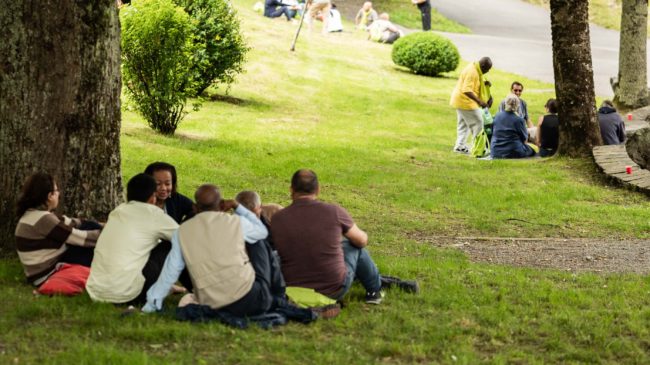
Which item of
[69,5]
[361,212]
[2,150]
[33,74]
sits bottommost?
[361,212]

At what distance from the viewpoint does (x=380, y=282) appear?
8.16 metres

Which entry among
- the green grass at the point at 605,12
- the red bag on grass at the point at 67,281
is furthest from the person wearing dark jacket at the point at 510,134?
the green grass at the point at 605,12

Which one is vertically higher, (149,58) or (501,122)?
(149,58)

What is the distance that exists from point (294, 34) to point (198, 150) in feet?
50.7

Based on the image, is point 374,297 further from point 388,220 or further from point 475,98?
point 475,98

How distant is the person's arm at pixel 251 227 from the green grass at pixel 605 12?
33.7 metres

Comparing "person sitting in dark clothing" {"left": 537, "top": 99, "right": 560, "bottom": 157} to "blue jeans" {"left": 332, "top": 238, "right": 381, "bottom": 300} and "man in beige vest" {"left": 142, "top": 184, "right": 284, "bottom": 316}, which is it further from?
"man in beige vest" {"left": 142, "top": 184, "right": 284, "bottom": 316}

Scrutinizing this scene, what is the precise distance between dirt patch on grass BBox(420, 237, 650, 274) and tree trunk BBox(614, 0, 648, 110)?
11.5 metres

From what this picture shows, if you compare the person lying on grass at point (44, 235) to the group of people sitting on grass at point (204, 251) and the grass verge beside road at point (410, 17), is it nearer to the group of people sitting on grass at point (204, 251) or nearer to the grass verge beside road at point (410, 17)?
the group of people sitting on grass at point (204, 251)

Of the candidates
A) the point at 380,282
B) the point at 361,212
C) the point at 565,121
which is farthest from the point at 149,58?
the point at 380,282

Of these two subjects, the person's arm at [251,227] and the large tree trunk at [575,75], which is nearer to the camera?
the person's arm at [251,227]

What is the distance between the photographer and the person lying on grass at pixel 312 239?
7645 millimetres

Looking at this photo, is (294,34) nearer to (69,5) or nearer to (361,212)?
(361,212)

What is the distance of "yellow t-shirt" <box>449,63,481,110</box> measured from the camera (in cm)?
1852
